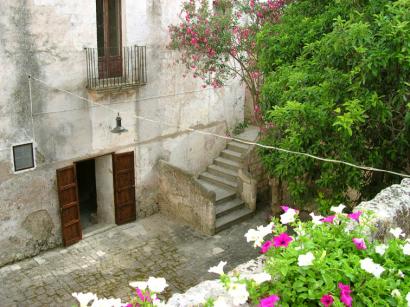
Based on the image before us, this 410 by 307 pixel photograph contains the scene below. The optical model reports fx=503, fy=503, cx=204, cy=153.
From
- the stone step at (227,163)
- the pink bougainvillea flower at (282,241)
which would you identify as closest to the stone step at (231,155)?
the stone step at (227,163)

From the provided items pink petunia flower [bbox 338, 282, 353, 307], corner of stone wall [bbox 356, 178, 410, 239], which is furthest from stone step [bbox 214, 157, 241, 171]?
pink petunia flower [bbox 338, 282, 353, 307]

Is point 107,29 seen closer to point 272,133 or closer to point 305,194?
point 272,133

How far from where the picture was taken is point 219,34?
1202cm

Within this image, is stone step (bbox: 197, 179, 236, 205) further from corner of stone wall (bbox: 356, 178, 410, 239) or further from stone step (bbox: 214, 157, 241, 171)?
corner of stone wall (bbox: 356, 178, 410, 239)

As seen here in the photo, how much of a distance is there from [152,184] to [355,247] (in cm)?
957

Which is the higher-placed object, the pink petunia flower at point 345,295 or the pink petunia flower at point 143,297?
the pink petunia flower at point 345,295

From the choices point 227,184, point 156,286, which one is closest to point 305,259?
point 156,286

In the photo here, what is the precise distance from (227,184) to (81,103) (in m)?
4.78

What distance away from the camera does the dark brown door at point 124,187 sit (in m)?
12.4

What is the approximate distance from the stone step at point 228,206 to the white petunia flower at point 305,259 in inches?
366

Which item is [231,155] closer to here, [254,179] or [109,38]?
[254,179]

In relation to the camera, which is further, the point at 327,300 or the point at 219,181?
the point at 219,181

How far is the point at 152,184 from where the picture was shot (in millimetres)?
13312

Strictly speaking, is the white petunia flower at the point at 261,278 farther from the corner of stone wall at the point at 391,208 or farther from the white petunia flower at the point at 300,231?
the corner of stone wall at the point at 391,208
